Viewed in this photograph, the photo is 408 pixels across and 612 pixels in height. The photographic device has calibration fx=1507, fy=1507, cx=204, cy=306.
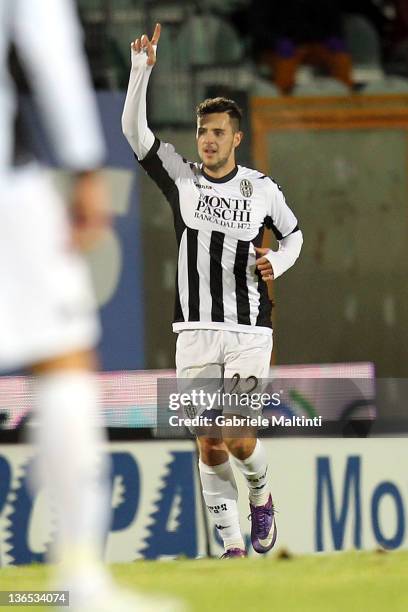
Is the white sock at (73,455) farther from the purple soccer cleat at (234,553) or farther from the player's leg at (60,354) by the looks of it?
the purple soccer cleat at (234,553)

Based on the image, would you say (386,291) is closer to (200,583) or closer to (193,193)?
(193,193)

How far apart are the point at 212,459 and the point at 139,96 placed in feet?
4.31

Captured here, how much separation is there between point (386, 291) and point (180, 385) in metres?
0.87

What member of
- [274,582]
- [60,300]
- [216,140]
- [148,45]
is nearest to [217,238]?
[216,140]

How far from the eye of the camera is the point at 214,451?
17.5 ft

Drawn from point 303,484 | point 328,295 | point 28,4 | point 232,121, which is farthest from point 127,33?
point 28,4

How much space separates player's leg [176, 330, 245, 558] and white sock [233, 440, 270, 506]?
9 cm

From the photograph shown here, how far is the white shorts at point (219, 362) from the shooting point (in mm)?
5227

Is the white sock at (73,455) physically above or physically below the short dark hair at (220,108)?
below

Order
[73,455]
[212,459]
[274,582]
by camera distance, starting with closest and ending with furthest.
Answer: [73,455]
[274,582]
[212,459]

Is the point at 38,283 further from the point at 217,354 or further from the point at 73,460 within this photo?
the point at 217,354

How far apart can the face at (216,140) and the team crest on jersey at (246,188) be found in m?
0.08

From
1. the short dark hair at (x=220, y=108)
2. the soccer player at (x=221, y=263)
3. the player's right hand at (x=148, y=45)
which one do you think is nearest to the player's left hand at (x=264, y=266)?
the soccer player at (x=221, y=263)

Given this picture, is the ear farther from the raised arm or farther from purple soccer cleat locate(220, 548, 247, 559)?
purple soccer cleat locate(220, 548, 247, 559)
